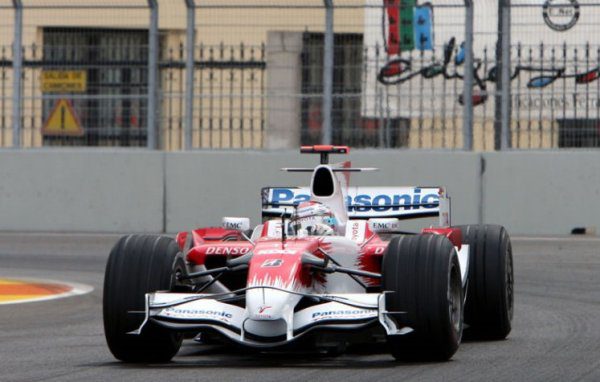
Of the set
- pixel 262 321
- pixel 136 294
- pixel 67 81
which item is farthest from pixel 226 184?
pixel 262 321

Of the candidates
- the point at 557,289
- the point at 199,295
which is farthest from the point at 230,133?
the point at 199,295

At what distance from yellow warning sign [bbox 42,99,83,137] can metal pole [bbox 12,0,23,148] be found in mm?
383

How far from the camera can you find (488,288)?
10.7m

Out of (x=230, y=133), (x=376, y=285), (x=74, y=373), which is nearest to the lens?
(x=74, y=373)

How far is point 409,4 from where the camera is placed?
20250 millimetres

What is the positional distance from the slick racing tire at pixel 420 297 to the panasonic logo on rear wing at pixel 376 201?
2496mm

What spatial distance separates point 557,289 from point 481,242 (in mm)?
3631

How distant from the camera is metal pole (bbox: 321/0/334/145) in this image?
20.2 metres

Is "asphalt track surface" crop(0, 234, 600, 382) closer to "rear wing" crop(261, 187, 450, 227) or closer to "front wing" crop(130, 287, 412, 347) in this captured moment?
"front wing" crop(130, 287, 412, 347)

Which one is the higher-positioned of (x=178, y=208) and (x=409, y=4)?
(x=409, y=4)

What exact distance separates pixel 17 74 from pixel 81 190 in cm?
191

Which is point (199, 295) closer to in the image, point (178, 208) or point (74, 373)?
point (74, 373)

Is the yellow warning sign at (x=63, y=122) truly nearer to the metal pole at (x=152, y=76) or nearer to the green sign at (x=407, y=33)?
the metal pole at (x=152, y=76)

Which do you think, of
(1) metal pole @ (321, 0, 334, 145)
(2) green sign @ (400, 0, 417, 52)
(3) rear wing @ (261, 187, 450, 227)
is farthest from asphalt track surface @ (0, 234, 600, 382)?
(1) metal pole @ (321, 0, 334, 145)
